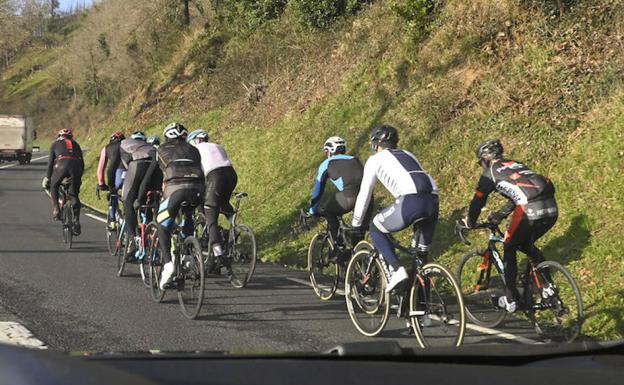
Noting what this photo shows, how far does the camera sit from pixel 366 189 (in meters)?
7.32

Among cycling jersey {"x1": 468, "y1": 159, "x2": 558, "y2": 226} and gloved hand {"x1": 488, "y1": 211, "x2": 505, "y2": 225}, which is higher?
cycling jersey {"x1": 468, "y1": 159, "x2": 558, "y2": 226}

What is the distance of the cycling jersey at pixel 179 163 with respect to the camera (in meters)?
8.23

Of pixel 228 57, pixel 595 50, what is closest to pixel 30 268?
pixel 595 50

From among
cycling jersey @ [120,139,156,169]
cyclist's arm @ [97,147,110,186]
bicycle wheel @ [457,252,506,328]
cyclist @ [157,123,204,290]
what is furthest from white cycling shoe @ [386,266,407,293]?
cyclist's arm @ [97,147,110,186]

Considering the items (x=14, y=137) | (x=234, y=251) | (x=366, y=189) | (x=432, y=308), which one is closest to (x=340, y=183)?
(x=234, y=251)

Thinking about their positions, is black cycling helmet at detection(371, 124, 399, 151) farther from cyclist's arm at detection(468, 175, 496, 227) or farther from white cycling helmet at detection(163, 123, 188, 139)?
white cycling helmet at detection(163, 123, 188, 139)

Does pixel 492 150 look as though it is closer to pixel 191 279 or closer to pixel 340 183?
pixel 340 183

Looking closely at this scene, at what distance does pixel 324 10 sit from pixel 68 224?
45.7 ft

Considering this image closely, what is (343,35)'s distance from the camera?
23.1 metres

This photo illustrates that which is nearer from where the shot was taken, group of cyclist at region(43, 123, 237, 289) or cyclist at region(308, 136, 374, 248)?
group of cyclist at region(43, 123, 237, 289)

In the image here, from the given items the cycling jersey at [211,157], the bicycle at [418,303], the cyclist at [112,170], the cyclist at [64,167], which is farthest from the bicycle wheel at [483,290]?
the cyclist at [64,167]

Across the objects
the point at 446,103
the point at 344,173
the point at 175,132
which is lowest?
the point at 344,173

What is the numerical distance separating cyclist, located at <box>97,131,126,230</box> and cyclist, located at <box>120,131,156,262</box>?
92 centimetres

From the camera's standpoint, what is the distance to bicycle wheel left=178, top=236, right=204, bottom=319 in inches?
298
